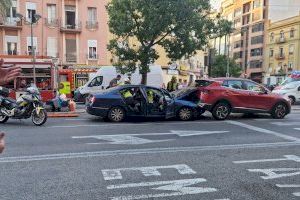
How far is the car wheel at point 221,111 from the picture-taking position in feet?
45.9

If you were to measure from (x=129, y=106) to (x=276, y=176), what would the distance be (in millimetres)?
7764

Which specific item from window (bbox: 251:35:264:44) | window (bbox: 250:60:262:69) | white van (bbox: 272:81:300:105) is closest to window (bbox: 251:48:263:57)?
window (bbox: 250:60:262:69)

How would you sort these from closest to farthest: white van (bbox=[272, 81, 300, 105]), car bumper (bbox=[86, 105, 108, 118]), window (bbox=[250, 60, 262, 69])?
car bumper (bbox=[86, 105, 108, 118]) < white van (bbox=[272, 81, 300, 105]) < window (bbox=[250, 60, 262, 69])

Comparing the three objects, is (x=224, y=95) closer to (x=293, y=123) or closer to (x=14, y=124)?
(x=293, y=123)

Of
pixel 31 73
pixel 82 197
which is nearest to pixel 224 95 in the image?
pixel 82 197

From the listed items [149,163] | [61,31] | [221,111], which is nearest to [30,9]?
[61,31]

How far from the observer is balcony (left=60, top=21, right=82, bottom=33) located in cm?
3788

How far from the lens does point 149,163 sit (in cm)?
689

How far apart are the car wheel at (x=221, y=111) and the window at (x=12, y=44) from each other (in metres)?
27.9

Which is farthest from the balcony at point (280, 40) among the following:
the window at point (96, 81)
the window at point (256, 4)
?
the window at point (96, 81)

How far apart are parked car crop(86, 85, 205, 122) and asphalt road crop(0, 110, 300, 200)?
1.43 meters

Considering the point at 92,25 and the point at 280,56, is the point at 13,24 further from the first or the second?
the point at 280,56

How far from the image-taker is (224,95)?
45.9 feet

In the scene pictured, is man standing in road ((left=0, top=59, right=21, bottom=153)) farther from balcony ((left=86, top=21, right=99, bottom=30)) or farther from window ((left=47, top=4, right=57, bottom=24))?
balcony ((left=86, top=21, right=99, bottom=30))
